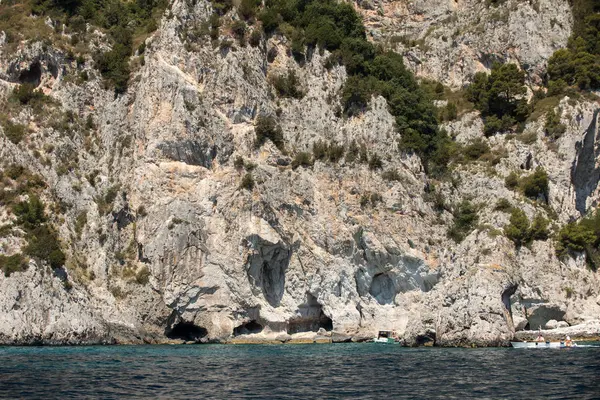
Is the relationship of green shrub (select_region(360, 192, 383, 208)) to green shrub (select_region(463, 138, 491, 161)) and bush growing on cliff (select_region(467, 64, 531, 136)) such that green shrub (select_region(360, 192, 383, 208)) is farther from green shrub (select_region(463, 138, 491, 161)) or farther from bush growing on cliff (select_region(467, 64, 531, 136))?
bush growing on cliff (select_region(467, 64, 531, 136))

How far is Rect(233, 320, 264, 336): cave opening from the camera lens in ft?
182

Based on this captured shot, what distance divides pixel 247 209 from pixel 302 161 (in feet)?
23.8

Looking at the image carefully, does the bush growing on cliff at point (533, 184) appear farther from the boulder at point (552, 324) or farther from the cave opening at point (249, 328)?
the cave opening at point (249, 328)

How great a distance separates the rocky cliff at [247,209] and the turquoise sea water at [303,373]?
29.8 ft

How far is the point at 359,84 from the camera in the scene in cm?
6581

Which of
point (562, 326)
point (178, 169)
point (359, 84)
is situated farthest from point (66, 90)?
point (562, 326)

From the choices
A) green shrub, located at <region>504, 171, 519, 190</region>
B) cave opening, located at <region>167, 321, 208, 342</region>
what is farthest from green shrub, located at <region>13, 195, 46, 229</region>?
green shrub, located at <region>504, 171, 519, 190</region>

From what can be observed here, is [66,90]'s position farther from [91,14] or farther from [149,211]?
[149,211]

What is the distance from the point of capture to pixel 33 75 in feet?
213

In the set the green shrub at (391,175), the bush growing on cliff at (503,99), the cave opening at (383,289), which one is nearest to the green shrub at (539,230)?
the green shrub at (391,175)

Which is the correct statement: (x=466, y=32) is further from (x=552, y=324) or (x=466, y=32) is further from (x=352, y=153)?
(x=552, y=324)

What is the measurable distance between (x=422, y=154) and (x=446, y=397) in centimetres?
4417

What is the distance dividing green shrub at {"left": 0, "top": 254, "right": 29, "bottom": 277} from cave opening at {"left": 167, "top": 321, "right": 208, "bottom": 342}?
11.6 meters

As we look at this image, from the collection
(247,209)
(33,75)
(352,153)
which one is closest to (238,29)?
(352,153)
